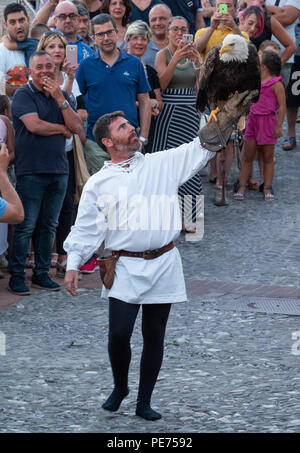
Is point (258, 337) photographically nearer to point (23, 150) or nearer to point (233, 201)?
point (23, 150)

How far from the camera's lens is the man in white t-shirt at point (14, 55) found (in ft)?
30.0

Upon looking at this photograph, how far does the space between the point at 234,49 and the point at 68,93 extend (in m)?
3.05

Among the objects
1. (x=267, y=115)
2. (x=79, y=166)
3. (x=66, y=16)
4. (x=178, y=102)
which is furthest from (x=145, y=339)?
(x=267, y=115)

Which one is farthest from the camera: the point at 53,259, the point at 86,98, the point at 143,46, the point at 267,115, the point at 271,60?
the point at 267,115

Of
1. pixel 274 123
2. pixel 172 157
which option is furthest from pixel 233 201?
pixel 172 157

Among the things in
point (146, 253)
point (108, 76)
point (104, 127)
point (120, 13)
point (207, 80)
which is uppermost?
point (120, 13)

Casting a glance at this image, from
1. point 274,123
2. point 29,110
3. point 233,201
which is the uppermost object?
point 29,110

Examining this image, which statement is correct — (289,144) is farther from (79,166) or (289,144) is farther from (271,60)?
(79,166)

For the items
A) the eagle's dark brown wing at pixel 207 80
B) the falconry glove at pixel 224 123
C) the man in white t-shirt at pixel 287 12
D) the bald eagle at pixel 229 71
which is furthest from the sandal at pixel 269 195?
the falconry glove at pixel 224 123

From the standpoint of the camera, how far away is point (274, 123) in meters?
11.5

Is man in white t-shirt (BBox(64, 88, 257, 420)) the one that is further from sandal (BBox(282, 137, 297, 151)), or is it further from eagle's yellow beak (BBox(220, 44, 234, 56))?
sandal (BBox(282, 137, 297, 151))

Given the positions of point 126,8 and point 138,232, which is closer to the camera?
point 138,232

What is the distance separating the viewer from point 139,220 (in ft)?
16.8

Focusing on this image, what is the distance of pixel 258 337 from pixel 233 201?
493 cm
